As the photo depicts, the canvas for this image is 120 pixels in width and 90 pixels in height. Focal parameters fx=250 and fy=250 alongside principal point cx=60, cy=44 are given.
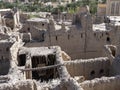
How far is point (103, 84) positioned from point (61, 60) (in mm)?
5155

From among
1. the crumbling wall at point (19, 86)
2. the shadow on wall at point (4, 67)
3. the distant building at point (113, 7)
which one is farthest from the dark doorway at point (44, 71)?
the distant building at point (113, 7)

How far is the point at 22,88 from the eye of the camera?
49.0 ft

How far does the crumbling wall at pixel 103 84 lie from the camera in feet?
51.8

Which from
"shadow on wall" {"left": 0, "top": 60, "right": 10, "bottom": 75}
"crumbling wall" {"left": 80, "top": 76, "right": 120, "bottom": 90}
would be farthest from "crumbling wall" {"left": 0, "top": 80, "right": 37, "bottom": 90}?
"shadow on wall" {"left": 0, "top": 60, "right": 10, "bottom": 75}

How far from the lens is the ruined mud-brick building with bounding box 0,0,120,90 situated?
1593 centimetres

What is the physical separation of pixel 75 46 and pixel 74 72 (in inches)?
358

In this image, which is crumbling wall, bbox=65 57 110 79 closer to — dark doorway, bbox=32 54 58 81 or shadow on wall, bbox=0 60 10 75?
dark doorway, bbox=32 54 58 81

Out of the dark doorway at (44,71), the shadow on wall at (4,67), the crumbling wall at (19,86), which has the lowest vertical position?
the shadow on wall at (4,67)

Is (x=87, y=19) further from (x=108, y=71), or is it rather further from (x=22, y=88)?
(x=22, y=88)

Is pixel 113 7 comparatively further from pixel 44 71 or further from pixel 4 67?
pixel 44 71

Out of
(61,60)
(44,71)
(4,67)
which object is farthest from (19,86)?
(4,67)

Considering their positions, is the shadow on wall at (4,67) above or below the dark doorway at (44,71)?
below

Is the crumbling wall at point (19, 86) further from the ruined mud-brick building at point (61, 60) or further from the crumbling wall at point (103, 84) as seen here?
the crumbling wall at point (103, 84)

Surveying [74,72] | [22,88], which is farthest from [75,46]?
[22,88]
